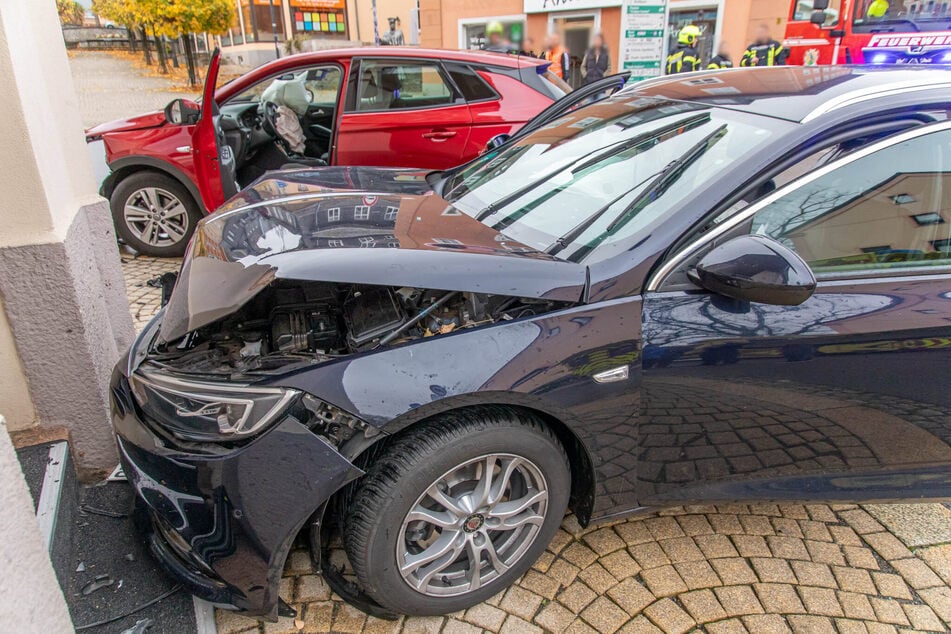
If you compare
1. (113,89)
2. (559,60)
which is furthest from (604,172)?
(113,89)

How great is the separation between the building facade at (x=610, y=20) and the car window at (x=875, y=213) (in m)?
12.1

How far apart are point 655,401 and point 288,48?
31302 mm

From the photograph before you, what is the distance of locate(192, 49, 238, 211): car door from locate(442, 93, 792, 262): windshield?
7.99ft

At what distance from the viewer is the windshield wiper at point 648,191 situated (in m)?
2.19

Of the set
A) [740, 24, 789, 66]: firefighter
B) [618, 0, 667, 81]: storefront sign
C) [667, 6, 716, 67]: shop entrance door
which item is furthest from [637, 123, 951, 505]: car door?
[667, 6, 716, 67]: shop entrance door

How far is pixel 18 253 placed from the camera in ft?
8.08

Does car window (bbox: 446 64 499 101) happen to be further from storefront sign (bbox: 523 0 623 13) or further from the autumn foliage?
the autumn foliage

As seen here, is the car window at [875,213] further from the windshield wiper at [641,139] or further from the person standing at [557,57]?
the person standing at [557,57]

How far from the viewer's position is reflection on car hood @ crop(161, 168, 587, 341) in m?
1.97

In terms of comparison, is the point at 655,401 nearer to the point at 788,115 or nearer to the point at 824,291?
the point at 824,291

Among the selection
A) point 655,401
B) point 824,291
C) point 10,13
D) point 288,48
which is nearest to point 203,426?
point 655,401

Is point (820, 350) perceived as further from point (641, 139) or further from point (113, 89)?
point (113, 89)

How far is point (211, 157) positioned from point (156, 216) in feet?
3.85

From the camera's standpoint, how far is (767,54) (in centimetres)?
1023
